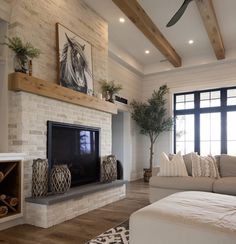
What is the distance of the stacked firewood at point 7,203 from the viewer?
3.08m

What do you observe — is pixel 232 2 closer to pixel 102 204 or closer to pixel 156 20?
pixel 156 20

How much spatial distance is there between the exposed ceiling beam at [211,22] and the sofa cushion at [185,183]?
9.80ft

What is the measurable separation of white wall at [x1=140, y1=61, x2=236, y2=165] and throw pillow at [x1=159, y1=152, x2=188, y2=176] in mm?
3443

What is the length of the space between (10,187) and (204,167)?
3.03m

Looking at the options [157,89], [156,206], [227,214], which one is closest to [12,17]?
[156,206]

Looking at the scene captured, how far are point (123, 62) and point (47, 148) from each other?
4009mm

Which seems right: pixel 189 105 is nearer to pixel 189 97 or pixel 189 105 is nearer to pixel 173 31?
pixel 189 97

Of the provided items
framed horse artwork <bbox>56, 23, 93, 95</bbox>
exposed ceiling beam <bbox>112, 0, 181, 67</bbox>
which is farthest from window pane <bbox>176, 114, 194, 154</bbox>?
framed horse artwork <bbox>56, 23, 93, 95</bbox>

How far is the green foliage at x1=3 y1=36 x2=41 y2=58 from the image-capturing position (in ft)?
11.0

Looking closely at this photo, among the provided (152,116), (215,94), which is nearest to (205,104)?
(215,94)

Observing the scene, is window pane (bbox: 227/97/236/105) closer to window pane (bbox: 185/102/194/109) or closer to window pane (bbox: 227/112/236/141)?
window pane (bbox: 227/112/236/141)

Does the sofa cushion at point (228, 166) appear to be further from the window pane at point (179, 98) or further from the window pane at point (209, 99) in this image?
the window pane at point (179, 98)

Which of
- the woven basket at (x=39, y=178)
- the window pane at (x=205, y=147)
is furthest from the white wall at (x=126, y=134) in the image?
the woven basket at (x=39, y=178)

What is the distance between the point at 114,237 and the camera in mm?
2775
